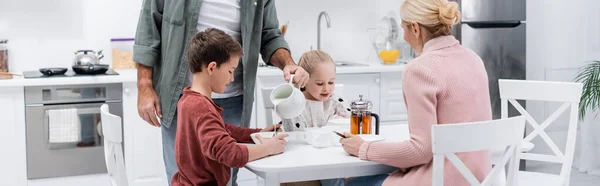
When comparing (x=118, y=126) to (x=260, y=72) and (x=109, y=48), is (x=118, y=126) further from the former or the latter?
(x=109, y=48)

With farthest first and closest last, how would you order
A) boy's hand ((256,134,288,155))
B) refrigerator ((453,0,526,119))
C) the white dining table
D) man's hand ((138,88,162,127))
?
refrigerator ((453,0,526,119)) → man's hand ((138,88,162,127)) → boy's hand ((256,134,288,155)) → the white dining table

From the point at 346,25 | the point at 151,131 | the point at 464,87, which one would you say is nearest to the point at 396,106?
the point at 346,25

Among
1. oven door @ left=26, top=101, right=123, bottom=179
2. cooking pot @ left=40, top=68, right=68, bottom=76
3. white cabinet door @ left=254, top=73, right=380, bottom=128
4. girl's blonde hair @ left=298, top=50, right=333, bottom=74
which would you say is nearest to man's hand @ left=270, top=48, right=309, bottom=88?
girl's blonde hair @ left=298, top=50, right=333, bottom=74

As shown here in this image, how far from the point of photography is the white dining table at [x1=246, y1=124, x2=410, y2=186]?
223 cm

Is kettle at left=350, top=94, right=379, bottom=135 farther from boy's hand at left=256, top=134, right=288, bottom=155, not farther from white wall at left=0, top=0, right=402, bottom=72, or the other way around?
white wall at left=0, top=0, right=402, bottom=72

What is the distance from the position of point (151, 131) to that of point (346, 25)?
163 centimetres

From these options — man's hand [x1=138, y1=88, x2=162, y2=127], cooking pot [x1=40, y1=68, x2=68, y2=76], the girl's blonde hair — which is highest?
the girl's blonde hair

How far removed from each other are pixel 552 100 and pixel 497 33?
1709 mm

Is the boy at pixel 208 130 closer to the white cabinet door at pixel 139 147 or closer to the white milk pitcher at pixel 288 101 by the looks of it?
the white milk pitcher at pixel 288 101

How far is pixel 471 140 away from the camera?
82.4 inches

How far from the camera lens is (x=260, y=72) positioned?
4.62 metres

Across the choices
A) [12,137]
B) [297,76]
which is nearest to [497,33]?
[297,76]

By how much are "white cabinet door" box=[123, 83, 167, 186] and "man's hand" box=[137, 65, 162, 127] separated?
5.46 feet

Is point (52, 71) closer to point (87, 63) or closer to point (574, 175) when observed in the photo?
point (87, 63)
